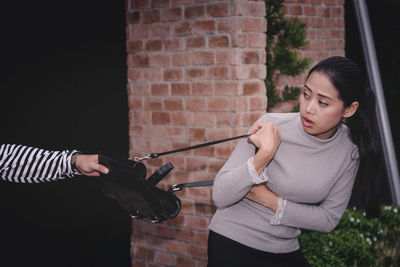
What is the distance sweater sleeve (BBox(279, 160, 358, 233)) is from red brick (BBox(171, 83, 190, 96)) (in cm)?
134

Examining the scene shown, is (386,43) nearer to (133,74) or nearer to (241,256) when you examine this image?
(133,74)

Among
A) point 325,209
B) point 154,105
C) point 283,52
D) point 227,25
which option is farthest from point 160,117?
point 325,209

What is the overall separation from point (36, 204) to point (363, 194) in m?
2.07

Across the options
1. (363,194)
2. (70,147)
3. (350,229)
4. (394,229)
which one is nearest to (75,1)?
(70,147)

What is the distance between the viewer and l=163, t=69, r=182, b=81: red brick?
3123 mm

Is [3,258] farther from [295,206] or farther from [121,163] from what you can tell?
[295,206]

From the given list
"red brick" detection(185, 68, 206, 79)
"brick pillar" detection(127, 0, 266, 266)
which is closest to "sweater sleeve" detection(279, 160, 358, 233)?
"brick pillar" detection(127, 0, 266, 266)

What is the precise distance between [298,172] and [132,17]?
1952 millimetres

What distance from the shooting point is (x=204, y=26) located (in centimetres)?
297

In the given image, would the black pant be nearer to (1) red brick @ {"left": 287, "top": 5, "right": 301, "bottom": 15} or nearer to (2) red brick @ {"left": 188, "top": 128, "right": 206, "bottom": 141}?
(2) red brick @ {"left": 188, "top": 128, "right": 206, "bottom": 141}

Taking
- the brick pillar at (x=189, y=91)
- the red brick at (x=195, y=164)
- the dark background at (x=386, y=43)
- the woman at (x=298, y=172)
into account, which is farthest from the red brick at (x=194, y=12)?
the dark background at (x=386, y=43)

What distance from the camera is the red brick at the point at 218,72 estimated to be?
2896 millimetres

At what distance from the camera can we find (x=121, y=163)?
1.95m

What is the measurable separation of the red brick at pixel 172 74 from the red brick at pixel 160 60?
0.06 m
